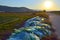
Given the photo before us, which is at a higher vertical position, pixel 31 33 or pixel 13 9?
pixel 13 9

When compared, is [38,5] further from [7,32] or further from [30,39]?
[30,39]

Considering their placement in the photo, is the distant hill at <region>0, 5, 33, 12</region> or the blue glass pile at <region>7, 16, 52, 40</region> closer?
the blue glass pile at <region>7, 16, 52, 40</region>

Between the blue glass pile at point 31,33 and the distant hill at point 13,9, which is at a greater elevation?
the distant hill at point 13,9

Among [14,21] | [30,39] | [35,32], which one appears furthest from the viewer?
[14,21]

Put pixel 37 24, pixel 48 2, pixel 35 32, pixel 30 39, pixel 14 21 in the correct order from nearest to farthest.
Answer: pixel 30 39
pixel 35 32
pixel 37 24
pixel 14 21
pixel 48 2

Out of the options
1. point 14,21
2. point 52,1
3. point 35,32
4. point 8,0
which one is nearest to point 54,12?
point 52,1

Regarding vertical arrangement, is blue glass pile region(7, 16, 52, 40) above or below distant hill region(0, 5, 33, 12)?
below

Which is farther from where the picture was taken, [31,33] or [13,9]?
[13,9]

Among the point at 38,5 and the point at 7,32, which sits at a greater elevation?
the point at 38,5

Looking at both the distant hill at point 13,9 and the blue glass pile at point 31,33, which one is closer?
the blue glass pile at point 31,33

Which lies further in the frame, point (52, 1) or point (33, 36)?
point (52, 1)
